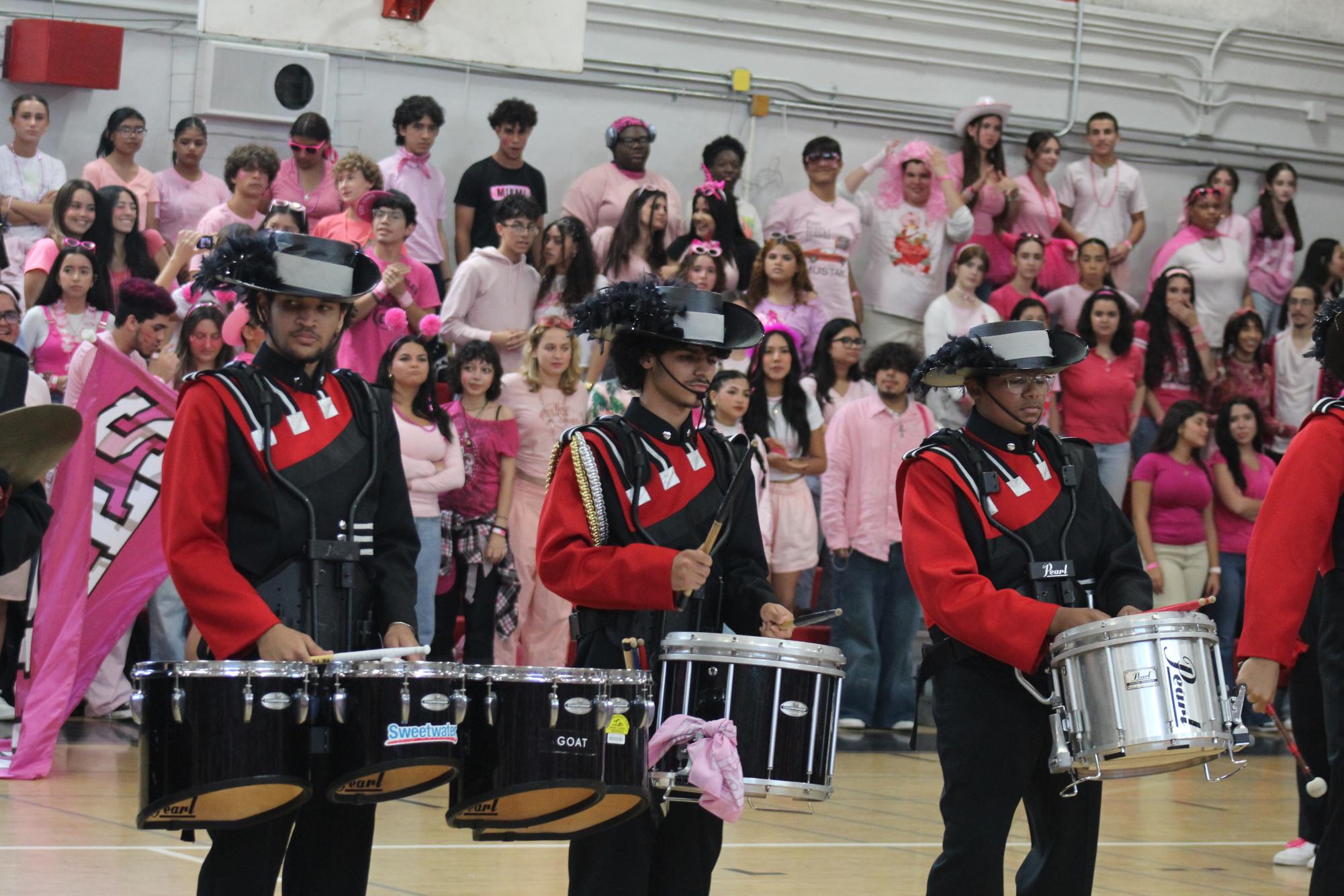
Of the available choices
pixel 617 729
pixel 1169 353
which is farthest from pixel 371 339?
pixel 617 729

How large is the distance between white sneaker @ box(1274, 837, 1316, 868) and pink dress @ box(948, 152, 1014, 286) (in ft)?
22.2

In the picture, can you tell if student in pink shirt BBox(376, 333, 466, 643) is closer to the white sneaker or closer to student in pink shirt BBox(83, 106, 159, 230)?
student in pink shirt BBox(83, 106, 159, 230)

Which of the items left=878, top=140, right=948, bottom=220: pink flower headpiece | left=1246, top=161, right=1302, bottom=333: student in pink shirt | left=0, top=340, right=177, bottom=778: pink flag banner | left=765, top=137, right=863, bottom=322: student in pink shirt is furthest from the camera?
left=1246, top=161, right=1302, bottom=333: student in pink shirt

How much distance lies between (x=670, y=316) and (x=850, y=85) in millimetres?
10728

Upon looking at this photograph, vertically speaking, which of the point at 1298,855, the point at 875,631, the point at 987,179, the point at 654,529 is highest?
the point at 987,179

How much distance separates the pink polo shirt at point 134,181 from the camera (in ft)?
36.5

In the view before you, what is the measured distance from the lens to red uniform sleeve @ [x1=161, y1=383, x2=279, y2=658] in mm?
4199

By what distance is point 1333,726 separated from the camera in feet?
15.6

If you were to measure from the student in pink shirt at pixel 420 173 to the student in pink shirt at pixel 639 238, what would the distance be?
1068 mm

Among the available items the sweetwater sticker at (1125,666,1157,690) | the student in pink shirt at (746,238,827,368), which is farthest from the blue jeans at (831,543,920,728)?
the sweetwater sticker at (1125,666,1157,690)

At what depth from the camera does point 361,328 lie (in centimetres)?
1055

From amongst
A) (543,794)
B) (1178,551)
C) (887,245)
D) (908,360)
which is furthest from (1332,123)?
(543,794)

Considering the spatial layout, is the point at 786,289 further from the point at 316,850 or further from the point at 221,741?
the point at 221,741

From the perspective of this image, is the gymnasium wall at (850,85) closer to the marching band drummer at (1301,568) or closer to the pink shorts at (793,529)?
the pink shorts at (793,529)
